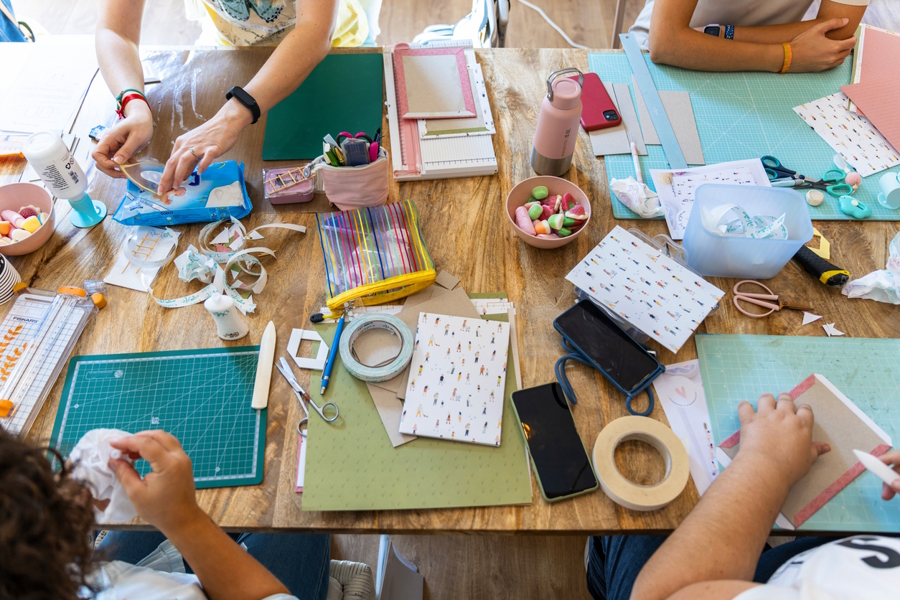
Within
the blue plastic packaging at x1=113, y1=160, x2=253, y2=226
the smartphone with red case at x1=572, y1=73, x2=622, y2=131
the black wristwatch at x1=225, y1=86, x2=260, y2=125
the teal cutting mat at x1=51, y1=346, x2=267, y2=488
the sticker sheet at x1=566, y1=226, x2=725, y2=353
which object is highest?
the black wristwatch at x1=225, y1=86, x2=260, y2=125

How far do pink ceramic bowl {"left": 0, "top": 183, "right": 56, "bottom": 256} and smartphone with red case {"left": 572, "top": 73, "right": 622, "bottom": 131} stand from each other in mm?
1267

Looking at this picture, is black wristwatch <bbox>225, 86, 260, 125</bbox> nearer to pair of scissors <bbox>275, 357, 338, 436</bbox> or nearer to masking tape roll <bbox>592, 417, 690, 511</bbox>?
pair of scissors <bbox>275, 357, 338, 436</bbox>

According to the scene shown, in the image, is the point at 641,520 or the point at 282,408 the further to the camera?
the point at 282,408

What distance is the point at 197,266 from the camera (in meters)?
1.14

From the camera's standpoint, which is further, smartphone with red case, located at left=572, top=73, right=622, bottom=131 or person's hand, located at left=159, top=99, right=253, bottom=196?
smartphone with red case, located at left=572, top=73, right=622, bottom=131

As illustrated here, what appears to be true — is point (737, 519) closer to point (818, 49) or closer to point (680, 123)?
point (680, 123)

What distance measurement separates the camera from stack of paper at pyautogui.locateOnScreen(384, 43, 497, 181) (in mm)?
1300

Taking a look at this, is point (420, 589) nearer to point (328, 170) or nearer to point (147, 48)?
point (328, 170)

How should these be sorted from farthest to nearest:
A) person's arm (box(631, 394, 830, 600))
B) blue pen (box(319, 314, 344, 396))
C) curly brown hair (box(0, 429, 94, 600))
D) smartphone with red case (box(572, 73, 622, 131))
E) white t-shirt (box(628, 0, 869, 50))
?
white t-shirt (box(628, 0, 869, 50)) < smartphone with red case (box(572, 73, 622, 131)) < blue pen (box(319, 314, 344, 396)) < person's arm (box(631, 394, 830, 600)) < curly brown hair (box(0, 429, 94, 600))

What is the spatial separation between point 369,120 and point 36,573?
111 cm

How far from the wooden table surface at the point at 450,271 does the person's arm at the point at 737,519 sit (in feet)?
0.18

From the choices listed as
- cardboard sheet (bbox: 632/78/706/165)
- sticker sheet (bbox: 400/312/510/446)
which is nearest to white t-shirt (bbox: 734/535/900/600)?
sticker sheet (bbox: 400/312/510/446)

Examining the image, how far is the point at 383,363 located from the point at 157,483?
412 millimetres

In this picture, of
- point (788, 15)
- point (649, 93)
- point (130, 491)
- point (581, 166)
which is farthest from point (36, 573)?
point (788, 15)
